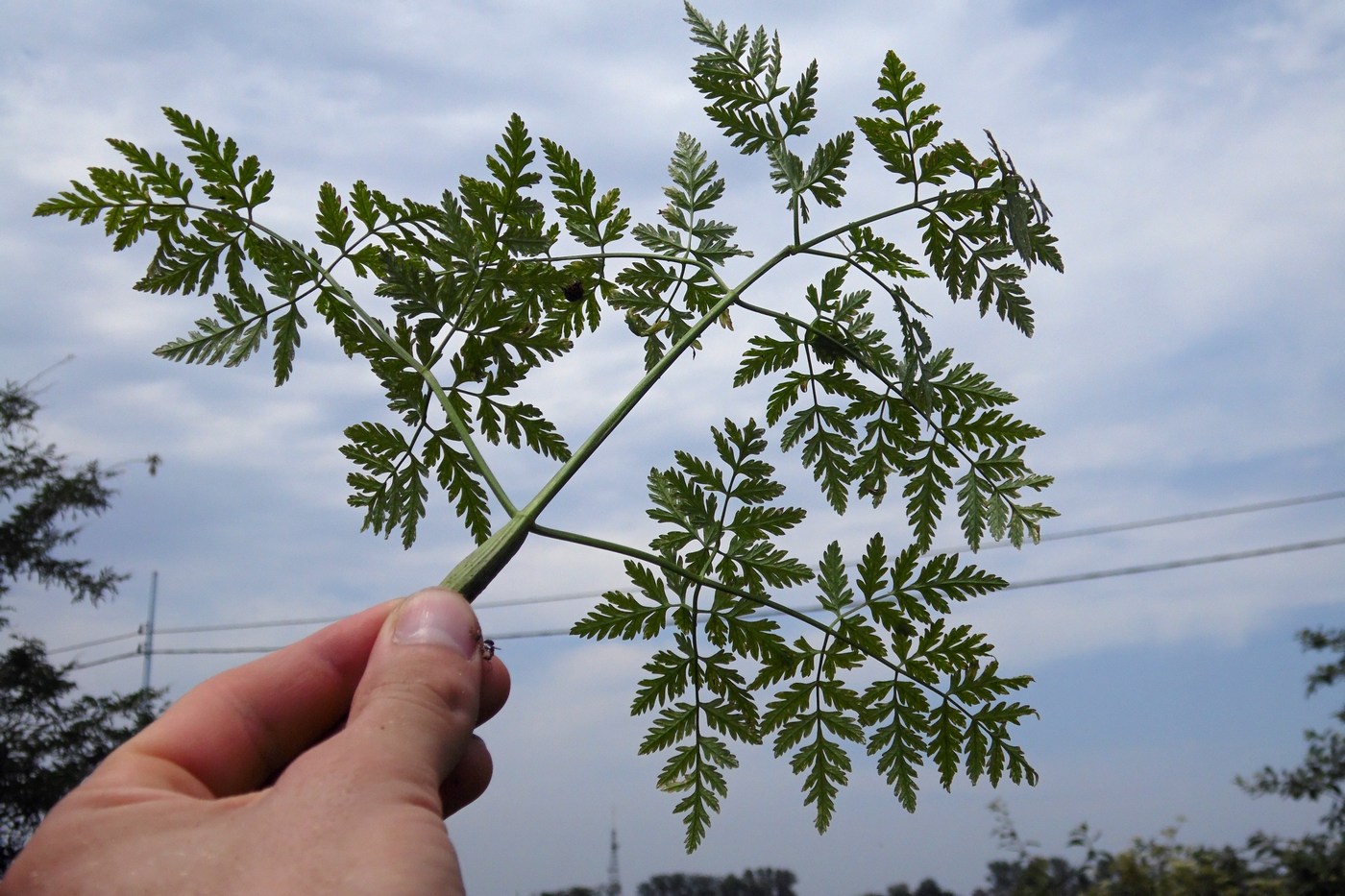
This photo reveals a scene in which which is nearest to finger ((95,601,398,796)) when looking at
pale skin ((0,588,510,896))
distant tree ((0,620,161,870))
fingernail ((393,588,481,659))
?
pale skin ((0,588,510,896))

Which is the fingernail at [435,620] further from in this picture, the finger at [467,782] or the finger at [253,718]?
the finger at [467,782]

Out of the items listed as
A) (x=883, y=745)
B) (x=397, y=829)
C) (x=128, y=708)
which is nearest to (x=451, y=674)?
(x=397, y=829)

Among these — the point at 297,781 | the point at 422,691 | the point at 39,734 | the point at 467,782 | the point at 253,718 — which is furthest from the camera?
the point at 39,734

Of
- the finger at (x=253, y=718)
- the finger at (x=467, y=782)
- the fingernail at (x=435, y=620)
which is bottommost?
the finger at (x=467, y=782)

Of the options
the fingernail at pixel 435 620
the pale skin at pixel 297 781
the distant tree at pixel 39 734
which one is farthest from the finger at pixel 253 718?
the distant tree at pixel 39 734

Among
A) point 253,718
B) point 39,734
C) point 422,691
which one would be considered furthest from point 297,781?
point 39,734

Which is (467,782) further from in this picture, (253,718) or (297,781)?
(297,781)
